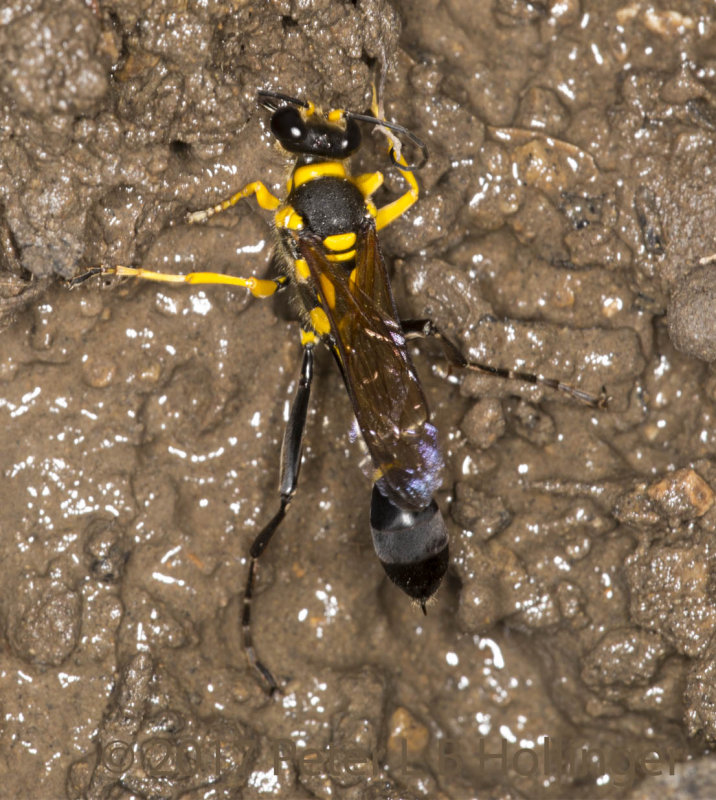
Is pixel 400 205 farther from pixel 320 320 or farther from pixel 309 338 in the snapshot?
pixel 309 338

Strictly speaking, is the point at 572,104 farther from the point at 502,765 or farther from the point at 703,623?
the point at 502,765

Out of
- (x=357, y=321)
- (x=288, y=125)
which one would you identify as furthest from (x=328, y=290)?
(x=288, y=125)

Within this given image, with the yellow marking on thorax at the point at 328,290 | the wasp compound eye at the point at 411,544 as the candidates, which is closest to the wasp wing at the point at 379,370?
the yellow marking on thorax at the point at 328,290

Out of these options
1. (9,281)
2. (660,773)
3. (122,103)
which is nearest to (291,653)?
(660,773)

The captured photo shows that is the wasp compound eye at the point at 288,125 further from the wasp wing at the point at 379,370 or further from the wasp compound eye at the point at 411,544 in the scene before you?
the wasp compound eye at the point at 411,544

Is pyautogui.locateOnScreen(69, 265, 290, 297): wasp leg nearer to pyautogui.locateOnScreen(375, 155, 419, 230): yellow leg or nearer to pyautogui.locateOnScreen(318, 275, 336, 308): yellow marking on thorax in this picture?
pyautogui.locateOnScreen(318, 275, 336, 308): yellow marking on thorax
